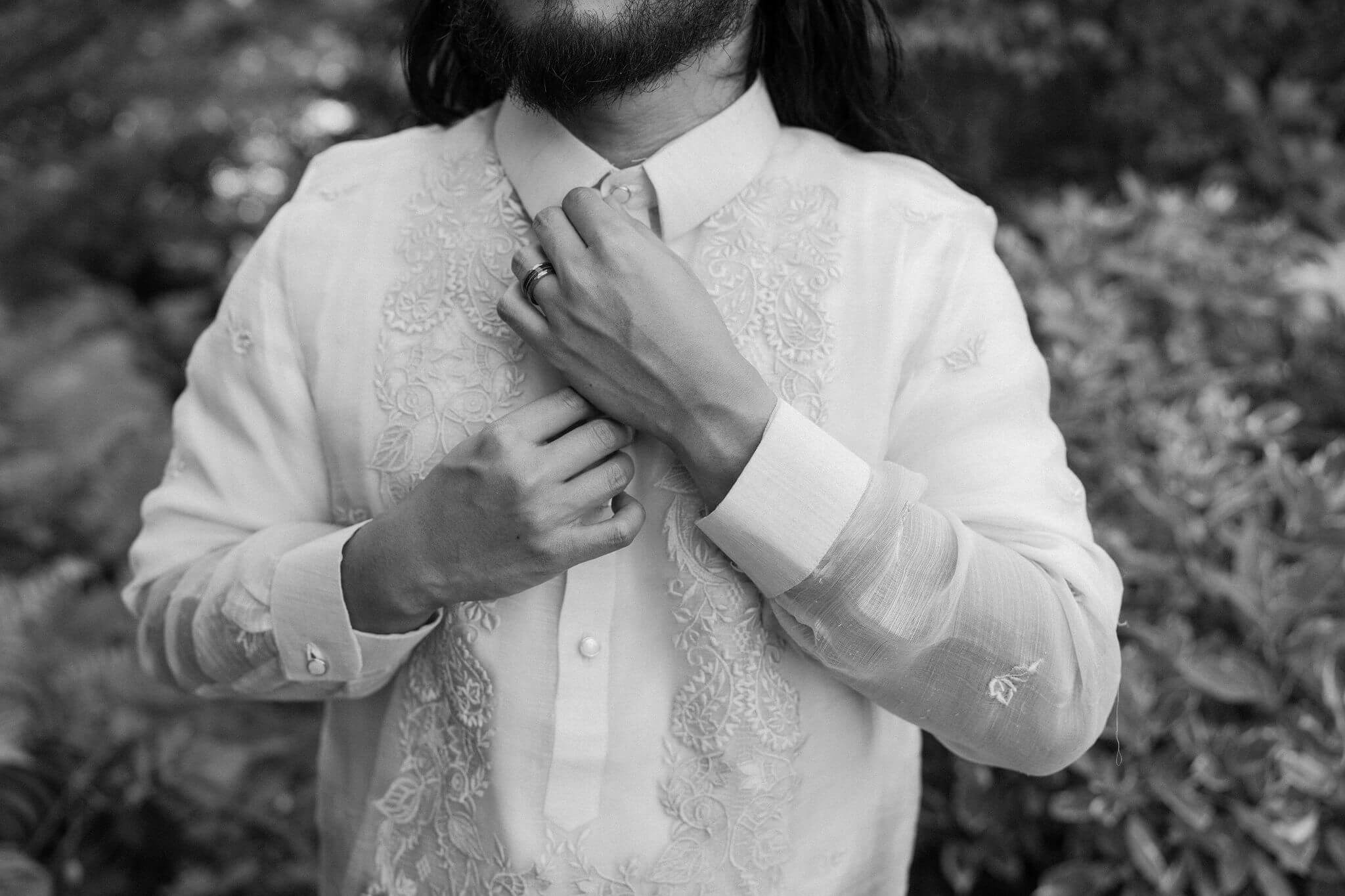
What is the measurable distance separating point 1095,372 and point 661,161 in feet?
4.54

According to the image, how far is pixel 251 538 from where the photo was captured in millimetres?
1439

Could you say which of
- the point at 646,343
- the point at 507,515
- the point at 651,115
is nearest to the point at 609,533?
the point at 507,515

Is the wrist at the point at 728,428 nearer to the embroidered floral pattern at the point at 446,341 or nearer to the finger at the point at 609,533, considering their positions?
the finger at the point at 609,533

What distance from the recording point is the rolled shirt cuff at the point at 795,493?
121cm

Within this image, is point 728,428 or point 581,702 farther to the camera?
point 581,702

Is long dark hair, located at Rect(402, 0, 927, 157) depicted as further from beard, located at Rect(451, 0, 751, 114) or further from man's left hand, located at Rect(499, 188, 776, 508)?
man's left hand, located at Rect(499, 188, 776, 508)

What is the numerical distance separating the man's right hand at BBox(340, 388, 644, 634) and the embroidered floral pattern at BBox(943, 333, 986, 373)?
0.39m

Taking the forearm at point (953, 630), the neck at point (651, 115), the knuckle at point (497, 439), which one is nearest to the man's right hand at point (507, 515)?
the knuckle at point (497, 439)

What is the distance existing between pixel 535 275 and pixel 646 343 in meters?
0.17

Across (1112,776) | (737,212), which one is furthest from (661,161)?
(1112,776)

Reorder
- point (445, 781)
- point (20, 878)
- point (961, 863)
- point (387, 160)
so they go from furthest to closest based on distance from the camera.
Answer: point (20, 878) → point (961, 863) → point (387, 160) → point (445, 781)

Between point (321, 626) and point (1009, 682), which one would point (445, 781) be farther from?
point (1009, 682)

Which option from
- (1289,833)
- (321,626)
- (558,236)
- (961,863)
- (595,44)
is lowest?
(961,863)

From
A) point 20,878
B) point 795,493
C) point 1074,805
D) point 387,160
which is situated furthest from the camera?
point 20,878
